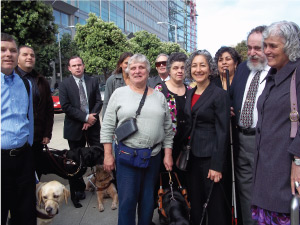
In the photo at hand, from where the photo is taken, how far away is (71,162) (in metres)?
4.19

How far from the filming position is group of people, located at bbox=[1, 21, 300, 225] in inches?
79.4

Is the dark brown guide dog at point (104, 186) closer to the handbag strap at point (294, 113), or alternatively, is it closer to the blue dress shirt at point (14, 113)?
the blue dress shirt at point (14, 113)

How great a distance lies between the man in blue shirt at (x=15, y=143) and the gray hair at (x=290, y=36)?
89.5 inches

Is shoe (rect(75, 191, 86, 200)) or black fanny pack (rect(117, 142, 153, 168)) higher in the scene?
black fanny pack (rect(117, 142, 153, 168))

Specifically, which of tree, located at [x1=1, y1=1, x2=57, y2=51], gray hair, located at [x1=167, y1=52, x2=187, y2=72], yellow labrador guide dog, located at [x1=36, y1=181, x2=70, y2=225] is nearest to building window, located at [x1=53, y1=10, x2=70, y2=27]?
tree, located at [x1=1, y1=1, x2=57, y2=51]

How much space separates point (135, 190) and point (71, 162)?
66.1 inches

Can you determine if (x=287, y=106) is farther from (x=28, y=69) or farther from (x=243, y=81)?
(x=28, y=69)

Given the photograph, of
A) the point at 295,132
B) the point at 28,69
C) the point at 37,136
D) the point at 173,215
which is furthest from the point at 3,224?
the point at 295,132

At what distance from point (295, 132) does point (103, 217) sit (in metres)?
2.97

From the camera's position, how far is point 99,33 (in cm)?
2155

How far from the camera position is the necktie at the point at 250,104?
2838mm

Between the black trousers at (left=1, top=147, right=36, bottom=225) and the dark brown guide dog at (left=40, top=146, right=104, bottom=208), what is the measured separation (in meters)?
1.31

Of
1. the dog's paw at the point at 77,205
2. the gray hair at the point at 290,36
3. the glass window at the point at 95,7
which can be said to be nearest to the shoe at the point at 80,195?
the dog's paw at the point at 77,205

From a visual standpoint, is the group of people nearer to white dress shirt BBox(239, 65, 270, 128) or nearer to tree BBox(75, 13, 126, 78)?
white dress shirt BBox(239, 65, 270, 128)
